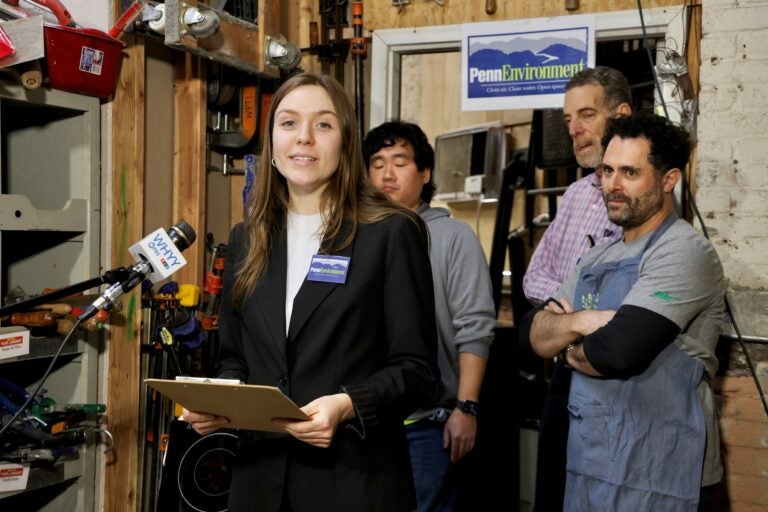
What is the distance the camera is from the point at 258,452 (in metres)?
1.52

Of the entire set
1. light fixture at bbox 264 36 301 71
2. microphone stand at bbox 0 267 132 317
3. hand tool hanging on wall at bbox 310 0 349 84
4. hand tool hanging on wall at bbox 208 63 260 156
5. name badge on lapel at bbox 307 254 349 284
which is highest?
hand tool hanging on wall at bbox 310 0 349 84

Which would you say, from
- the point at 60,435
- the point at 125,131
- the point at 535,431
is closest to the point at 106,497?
the point at 60,435

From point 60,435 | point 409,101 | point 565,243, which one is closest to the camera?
point 60,435

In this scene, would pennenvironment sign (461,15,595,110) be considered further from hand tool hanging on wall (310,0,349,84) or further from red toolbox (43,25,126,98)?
red toolbox (43,25,126,98)

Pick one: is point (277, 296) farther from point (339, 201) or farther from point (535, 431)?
point (535, 431)

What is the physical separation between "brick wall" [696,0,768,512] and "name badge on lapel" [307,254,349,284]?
187cm

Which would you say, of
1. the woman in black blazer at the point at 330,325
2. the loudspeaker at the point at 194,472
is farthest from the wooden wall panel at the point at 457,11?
the woman in black blazer at the point at 330,325

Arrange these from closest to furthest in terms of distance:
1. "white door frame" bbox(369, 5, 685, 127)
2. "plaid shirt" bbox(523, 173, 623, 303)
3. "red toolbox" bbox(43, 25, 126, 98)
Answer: "red toolbox" bbox(43, 25, 126, 98), "plaid shirt" bbox(523, 173, 623, 303), "white door frame" bbox(369, 5, 685, 127)

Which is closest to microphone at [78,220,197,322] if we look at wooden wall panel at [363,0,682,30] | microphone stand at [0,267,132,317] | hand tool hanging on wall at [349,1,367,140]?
microphone stand at [0,267,132,317]

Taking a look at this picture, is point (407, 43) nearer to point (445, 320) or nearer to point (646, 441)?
point (445, 320)

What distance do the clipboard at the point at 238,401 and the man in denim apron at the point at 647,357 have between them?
0.86m

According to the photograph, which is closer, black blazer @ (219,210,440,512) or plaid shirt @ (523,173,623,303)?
black blazer @ (219,210,440,512)

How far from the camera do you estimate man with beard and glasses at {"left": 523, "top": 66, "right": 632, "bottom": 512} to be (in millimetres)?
2457

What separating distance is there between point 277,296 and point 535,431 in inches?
96.5
